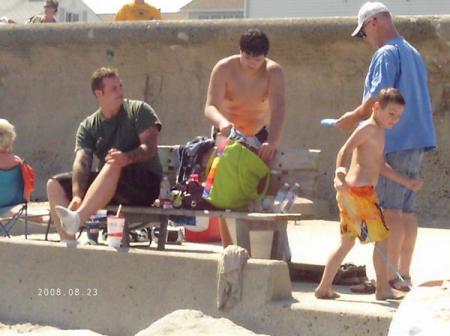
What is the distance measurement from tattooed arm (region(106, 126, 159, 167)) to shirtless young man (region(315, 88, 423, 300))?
1547 mm

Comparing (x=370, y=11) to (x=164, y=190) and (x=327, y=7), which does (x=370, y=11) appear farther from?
(x=327, y=7)

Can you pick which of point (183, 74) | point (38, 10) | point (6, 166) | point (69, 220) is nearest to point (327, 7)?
point (38, 10)

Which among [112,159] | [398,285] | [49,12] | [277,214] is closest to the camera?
[398,285]

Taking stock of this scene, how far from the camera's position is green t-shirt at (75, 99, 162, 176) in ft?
26.1

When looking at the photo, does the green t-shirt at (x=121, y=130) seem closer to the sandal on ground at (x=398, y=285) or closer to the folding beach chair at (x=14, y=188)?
the folding beach chair at (x=14, y=188)

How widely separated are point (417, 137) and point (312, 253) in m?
2.11

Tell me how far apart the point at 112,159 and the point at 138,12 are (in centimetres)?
636

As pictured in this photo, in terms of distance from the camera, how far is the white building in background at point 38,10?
5106cm

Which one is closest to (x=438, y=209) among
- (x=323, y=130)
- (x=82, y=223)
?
(x=323, y=130)

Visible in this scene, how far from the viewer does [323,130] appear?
1085 centimetres

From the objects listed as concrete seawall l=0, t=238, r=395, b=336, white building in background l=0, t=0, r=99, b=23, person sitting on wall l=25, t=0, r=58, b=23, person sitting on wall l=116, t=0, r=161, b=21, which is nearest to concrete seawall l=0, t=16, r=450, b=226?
person sitting on wall l=25, t=0, r=58, b=23

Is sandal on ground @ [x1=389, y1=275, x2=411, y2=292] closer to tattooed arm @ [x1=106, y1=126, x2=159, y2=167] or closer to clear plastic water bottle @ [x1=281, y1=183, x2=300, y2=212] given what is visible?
clear plastic water bottle @ [x1=281, y1=183, x2=300, y2=212]

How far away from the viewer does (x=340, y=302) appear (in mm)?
6734

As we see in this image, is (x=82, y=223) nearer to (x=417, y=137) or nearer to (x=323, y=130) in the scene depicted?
(x=417, y=137)
